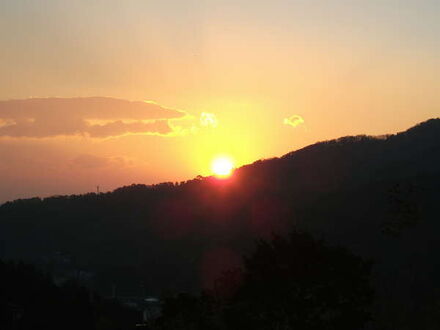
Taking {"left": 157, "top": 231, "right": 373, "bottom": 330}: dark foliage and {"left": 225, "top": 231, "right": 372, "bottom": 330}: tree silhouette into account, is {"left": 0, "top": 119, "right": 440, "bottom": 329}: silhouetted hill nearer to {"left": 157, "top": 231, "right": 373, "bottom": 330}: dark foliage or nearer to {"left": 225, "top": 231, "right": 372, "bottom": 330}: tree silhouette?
{"left": 157, "top": 231, "right": 373, "bottom": 330}: dark foliage

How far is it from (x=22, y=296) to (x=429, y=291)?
54.6 metres

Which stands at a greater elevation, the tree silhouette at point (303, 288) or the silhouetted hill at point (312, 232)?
the silhouetted hill at point (312, 232)

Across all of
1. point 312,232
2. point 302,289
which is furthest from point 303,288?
point 312,232

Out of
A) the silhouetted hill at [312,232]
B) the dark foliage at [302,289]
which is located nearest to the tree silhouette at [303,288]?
the dark foliage at [302,289]

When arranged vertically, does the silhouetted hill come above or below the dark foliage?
above

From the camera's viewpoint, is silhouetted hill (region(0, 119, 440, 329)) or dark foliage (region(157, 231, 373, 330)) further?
silhouetted hill (region(0, 119, 440, 329))

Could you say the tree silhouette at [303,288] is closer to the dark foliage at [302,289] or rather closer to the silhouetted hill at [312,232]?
the dark foliage at [302,289]

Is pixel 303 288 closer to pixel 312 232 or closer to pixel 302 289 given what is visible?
pixel 302 289

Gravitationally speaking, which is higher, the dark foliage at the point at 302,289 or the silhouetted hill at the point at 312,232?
the silhouetted hill at the point at 312,232

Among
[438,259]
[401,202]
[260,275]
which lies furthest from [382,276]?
[260,275]

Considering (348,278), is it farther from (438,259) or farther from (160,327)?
(438,259)

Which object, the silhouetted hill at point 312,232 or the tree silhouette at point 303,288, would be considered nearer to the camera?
the tree silhouette at point 303,288

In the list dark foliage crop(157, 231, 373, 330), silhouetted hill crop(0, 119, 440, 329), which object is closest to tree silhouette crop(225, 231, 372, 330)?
dark foliage crop(157, 231, 373, 330)

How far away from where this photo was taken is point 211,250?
524ft
